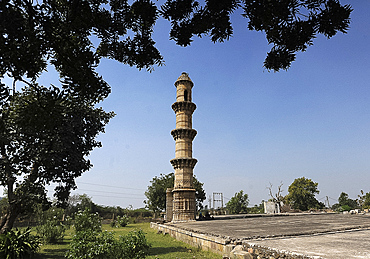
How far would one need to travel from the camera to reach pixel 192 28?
4.80m

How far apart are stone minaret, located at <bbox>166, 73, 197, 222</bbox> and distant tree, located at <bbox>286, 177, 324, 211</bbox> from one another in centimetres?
3576

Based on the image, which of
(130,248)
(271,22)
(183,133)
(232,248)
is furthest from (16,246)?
(183,133)

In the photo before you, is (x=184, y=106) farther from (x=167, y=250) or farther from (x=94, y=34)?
(x=94, y=34)

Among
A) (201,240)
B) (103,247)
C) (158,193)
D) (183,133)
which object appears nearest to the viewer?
(103,247)

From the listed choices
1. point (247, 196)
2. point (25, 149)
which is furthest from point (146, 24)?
point (247, 196)

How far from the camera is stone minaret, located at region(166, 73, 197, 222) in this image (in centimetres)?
2353

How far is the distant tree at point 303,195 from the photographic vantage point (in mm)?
50031

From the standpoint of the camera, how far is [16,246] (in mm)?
10453

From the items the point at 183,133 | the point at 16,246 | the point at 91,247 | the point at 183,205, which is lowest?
the point at 16,246

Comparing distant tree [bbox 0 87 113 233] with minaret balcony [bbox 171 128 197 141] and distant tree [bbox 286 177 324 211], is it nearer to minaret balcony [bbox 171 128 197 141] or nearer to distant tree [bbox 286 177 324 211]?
minaret balcony [bbox 171 128 197 141]

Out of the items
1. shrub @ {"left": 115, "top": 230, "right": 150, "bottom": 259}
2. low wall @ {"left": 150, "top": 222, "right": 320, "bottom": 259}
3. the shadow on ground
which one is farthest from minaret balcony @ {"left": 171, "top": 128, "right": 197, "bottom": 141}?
shrub @ {"left": 115, "top": 230, "right": 150, "bottom": 259}

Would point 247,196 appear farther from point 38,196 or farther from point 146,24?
point 146,24

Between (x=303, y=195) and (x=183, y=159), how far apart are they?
37.1 meters

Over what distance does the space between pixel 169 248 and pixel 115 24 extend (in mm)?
11199
